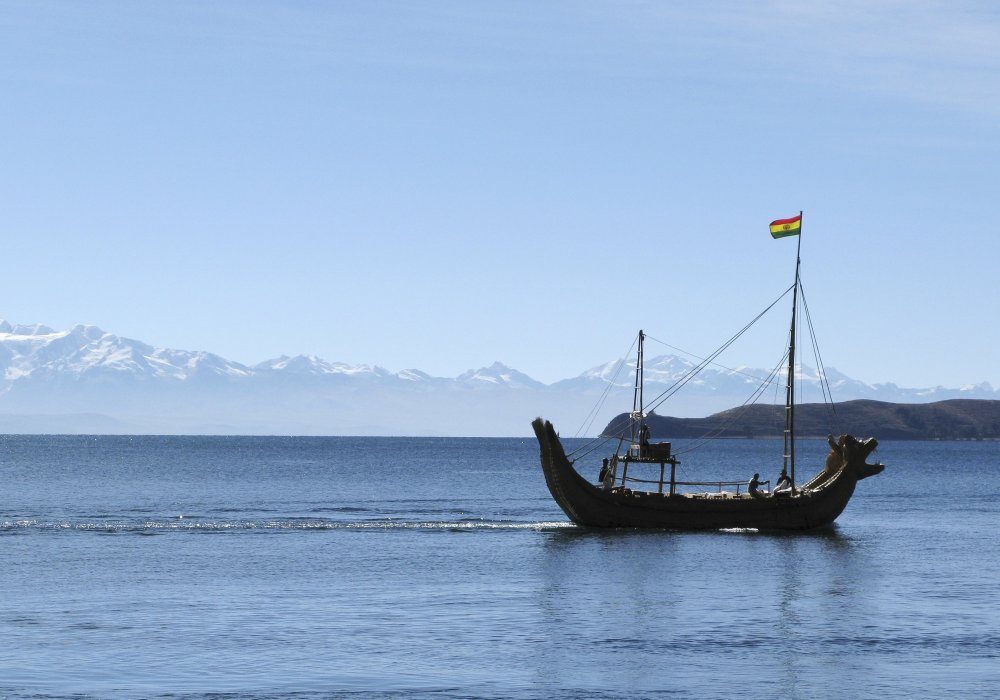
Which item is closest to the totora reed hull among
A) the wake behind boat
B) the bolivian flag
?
the wake behind boat

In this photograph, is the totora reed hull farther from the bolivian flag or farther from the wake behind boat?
the bolivian flag

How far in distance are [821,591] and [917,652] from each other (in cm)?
1383

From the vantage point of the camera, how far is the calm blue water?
36438 millimetres

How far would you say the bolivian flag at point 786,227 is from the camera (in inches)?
3110

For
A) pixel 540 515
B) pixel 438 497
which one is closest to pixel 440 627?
pixel 540 515

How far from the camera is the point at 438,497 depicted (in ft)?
392

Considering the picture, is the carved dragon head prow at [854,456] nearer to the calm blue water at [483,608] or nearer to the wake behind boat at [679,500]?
the wake behind boat at [679,500]

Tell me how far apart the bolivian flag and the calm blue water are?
17.8 m

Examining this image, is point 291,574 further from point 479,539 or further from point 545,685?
point 545,685

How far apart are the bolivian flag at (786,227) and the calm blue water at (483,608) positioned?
58.3ft

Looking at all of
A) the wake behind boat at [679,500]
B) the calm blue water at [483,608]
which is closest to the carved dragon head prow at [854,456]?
the wake behind boat at [679,500]

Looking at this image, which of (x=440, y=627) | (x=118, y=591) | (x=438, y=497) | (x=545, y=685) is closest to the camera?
(x=545, y=685)

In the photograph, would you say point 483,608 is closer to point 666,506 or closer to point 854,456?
point 666,506

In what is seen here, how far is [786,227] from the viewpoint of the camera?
260ft
